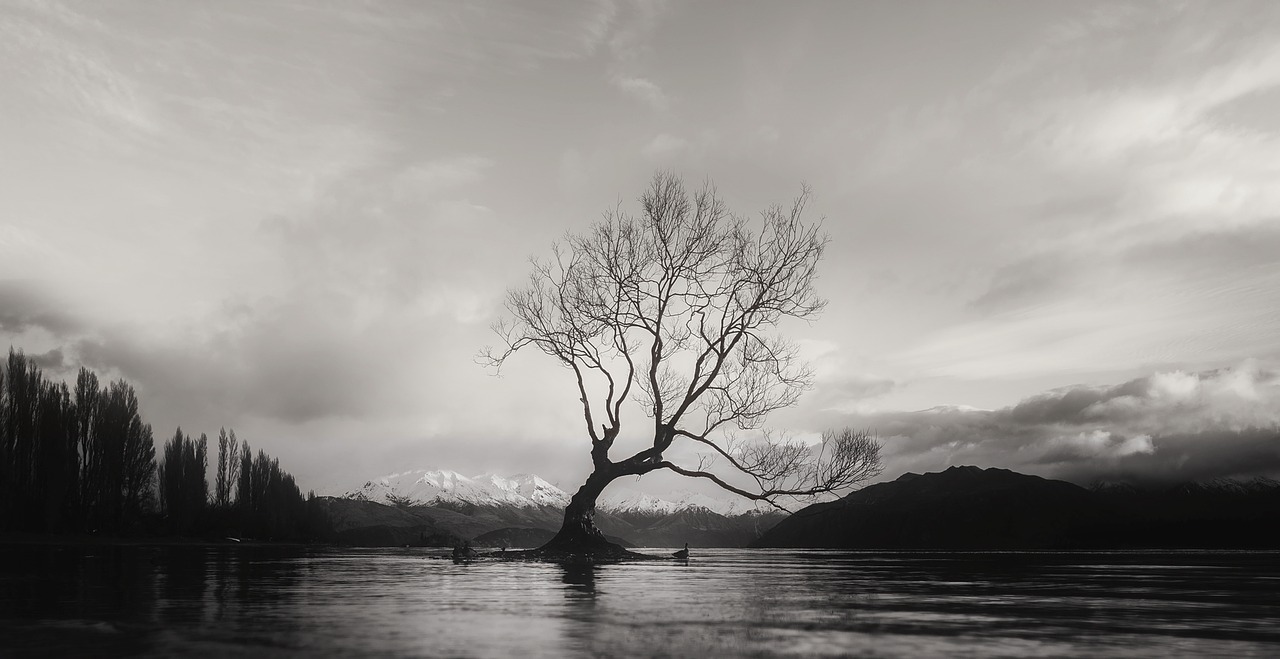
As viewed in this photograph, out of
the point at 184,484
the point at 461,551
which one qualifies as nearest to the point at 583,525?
the point at 461,551

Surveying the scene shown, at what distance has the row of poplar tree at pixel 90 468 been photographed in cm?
6544

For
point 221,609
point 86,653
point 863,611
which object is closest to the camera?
point 86,653

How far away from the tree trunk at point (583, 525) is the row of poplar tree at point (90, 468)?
59.2 metres

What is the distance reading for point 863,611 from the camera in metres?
8.19

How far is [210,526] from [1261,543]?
219 meters

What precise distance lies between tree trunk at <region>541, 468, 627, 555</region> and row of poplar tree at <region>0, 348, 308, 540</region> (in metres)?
59.2

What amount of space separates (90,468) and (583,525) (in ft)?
223

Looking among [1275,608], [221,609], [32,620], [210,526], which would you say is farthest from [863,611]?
[210,526]

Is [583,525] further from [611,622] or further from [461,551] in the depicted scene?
[611,622]

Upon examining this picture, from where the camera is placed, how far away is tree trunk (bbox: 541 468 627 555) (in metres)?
25.1

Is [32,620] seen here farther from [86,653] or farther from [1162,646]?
[1162,646]

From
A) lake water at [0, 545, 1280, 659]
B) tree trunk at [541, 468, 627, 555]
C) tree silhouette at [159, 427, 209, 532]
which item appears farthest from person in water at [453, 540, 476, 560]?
tree silhouette at [159, 427, 209, 532]

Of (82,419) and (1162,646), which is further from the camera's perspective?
(82,419)

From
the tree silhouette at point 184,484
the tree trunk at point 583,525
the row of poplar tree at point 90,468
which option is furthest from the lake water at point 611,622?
the tree silhouette at point 184,484
